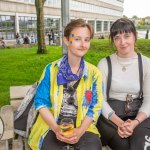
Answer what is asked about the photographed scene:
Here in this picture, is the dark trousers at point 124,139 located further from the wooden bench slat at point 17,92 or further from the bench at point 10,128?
the wooden bench slat at point 17,92

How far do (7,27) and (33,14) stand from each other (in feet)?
24.8

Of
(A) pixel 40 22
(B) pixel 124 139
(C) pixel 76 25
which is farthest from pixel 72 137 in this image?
(A) pixel 40 22

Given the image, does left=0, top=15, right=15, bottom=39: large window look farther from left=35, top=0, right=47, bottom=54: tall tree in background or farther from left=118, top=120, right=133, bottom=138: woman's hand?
left=118, top=120, right=133, bottom=138: woman's hand

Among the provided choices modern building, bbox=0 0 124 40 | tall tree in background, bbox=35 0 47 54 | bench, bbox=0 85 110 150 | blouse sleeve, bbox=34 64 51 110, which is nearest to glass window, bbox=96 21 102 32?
modern building, bbox=0 0 124 40

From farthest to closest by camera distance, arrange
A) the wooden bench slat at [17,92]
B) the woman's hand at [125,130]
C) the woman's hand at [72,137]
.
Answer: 1. the wooden bench slat at [17,92]
2. the woman's hand at [125,130]
3. the woman's hand at [72,137]

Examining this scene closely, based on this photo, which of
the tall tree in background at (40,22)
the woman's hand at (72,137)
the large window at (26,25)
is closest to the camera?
the woman's hand at (72,137)

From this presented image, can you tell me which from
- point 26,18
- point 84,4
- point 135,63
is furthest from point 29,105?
point 84,4

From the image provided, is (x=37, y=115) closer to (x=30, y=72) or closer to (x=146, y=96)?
(x=146, y=96)

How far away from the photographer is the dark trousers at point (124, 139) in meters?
2.92

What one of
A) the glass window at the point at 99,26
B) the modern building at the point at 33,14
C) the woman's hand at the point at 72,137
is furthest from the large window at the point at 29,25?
the woman's hand at the point at 72,137

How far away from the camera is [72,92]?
3107 millimetres

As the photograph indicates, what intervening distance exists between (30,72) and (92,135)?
20.0ft

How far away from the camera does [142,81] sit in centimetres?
339

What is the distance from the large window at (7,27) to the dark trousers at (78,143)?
36.2 metres
